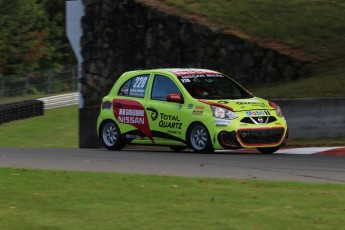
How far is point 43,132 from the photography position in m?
33.0

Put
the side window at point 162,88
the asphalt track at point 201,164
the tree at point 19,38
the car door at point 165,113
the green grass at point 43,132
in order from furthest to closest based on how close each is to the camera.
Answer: the tree at point 19,38
the green grass at point 43,132
the side window at point 162,88
the car door at point 165,113
the asphalt track at point 201,164

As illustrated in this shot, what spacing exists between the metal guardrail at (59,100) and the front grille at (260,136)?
2934 cm

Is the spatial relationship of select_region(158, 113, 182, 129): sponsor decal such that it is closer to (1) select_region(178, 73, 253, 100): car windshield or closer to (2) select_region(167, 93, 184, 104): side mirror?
(2) select_region(167, 93, 184, 104): side mirror

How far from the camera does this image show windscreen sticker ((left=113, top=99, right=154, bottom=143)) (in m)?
17.0

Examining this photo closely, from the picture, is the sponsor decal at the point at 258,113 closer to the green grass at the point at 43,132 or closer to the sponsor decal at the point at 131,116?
the sponsor decal at the point at 131,116

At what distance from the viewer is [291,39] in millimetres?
23203

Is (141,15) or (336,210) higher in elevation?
(141,15)

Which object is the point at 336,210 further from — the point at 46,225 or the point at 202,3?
the point at 202,3

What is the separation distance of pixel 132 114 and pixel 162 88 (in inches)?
35.9

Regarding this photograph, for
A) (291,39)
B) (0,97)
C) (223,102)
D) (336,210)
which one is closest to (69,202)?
(336,210)

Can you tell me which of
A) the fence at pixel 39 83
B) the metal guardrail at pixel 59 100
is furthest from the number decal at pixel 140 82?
the fence at pixel 39 83

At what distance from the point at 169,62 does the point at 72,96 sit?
23409 mm

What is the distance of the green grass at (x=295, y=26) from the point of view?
66.5 ft

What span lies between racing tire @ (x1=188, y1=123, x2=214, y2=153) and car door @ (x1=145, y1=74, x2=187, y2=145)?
0.65ft
